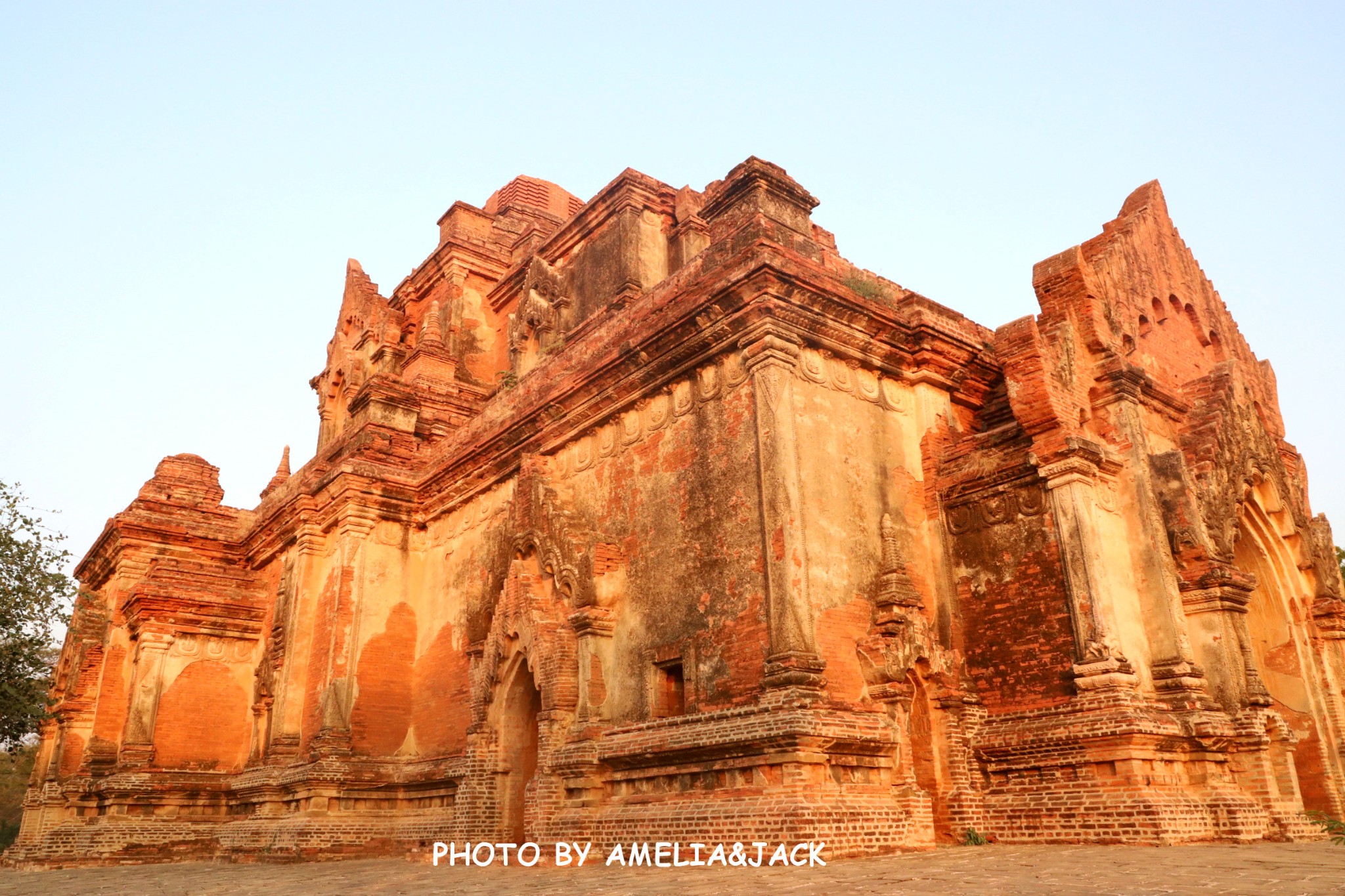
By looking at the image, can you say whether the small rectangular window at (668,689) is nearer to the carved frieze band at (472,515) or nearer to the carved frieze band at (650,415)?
the carved frieze band at (650,415)

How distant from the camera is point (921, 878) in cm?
727

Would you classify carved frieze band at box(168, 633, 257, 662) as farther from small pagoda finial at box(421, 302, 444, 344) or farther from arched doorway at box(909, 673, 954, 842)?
arched doorway at box(909, 673, 954, 842)

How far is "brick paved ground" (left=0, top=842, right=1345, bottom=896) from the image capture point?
6363 millimetres

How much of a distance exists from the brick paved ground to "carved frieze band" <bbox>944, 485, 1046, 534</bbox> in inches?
138

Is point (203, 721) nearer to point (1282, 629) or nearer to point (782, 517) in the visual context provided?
point (782, 517)

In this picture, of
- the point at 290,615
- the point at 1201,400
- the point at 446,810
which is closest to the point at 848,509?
the point at 1201,400

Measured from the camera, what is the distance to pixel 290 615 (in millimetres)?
17469

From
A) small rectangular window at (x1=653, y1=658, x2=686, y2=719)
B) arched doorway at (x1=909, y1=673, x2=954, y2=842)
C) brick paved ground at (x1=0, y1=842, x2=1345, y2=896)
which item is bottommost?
brick paved ground at (x1=0, y1=842, x2=1345, y2=896)

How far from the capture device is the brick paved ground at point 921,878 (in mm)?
6363

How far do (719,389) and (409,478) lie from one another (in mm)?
8027

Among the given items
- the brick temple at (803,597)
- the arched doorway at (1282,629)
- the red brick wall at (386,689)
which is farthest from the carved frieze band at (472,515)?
the arched doorway at (1282,629)

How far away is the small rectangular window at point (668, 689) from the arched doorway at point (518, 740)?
263 cm

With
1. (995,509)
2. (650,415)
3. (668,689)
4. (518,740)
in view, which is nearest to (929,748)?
(995,509)

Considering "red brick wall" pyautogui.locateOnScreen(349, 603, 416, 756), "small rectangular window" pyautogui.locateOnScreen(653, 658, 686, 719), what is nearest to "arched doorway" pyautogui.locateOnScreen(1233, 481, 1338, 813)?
"small rectangular window" pyautogui.locateOnScreen(653, 658, 686, 719)
